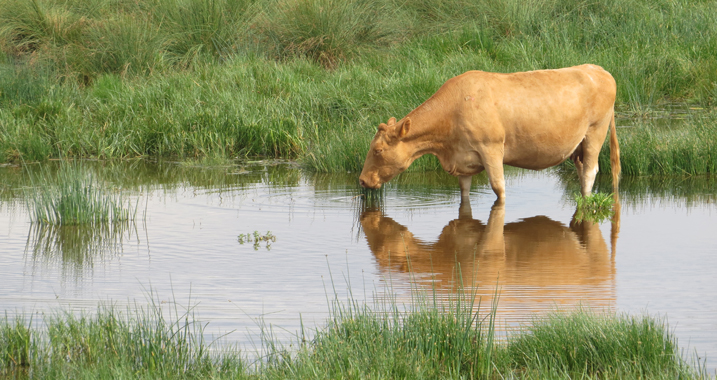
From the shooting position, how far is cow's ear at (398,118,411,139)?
9203 millimetres

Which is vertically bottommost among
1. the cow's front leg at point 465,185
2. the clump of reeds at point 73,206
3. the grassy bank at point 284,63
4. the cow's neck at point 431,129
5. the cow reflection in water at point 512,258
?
the cow reflection in water at point 512,258

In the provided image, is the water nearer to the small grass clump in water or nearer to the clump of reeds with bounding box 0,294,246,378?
the small grass clump in water

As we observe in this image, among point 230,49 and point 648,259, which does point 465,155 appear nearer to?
point 648,259

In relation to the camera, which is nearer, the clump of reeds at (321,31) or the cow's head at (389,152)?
the cow's head at (389,152)

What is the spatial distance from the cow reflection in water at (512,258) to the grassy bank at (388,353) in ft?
2.76

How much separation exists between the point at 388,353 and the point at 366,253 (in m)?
2.93

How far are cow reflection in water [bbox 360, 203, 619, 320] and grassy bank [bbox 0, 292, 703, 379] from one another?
33.1 inches

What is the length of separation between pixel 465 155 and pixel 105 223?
353cm

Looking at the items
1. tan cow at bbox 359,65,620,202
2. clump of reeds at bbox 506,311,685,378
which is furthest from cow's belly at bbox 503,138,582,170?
clump of reeds at bbox 506,311,685,378

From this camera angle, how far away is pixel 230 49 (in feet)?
59.9

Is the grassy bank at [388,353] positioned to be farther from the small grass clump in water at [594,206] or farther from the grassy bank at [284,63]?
the grassy bank at [284,63]

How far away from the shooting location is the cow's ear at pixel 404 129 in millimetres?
9203

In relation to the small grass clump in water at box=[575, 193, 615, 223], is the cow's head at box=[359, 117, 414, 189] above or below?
above

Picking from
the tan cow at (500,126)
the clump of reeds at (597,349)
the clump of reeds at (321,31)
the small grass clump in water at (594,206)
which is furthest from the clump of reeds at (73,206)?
the clump of reeds at (321,31)
